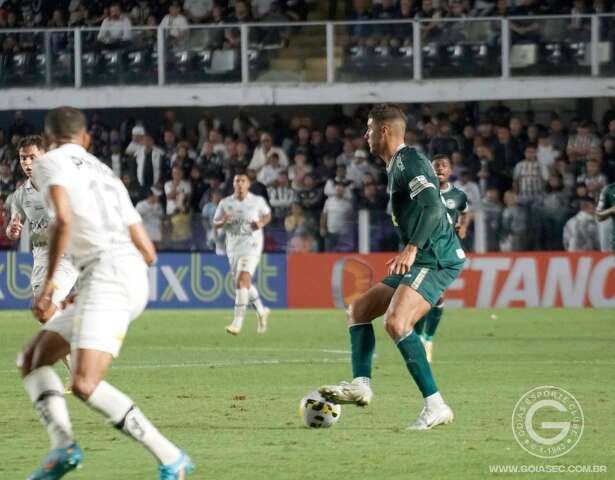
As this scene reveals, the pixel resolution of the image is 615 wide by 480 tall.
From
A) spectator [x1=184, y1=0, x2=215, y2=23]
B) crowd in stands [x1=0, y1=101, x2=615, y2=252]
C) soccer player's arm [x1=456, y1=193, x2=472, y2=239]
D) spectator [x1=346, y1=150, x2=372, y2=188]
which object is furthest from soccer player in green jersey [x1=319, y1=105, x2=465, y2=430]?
spectator [x1=184, y1=0, x2=215, y2=23]

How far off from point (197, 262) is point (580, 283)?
6.80m

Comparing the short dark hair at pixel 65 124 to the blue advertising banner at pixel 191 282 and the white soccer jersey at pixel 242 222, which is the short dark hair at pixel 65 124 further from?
the blue advertising banner at pixel 191 282

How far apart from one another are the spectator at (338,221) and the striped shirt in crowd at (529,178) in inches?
119

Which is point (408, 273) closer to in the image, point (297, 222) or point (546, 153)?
point (297, 222)

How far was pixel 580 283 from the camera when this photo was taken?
87.8ft

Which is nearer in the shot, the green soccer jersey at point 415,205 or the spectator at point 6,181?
the green soccer jersey at point 415,205

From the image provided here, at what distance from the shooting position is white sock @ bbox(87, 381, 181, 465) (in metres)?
7.65

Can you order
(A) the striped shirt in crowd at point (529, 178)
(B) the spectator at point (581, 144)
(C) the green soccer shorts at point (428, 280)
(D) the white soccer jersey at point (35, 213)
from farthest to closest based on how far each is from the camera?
(B) the spectator at point (581, 144) → (A) the striped shirt in crowd at point (529, 178) → (D) the white soccer jersey at point (35, 213) → (C) the green soccer shorts at point (428, 280)

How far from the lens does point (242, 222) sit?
23000 mm

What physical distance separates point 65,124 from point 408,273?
3.31 metres

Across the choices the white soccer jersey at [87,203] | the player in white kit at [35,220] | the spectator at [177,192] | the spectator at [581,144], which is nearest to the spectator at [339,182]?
the spectator at [177,192]

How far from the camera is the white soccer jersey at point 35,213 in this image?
14.4 m

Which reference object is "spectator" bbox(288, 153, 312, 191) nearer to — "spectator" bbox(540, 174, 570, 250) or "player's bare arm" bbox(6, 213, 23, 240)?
"spectator" bbox(540, 174, 570, 250)

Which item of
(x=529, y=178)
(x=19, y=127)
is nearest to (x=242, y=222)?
(x=529, y=178)
